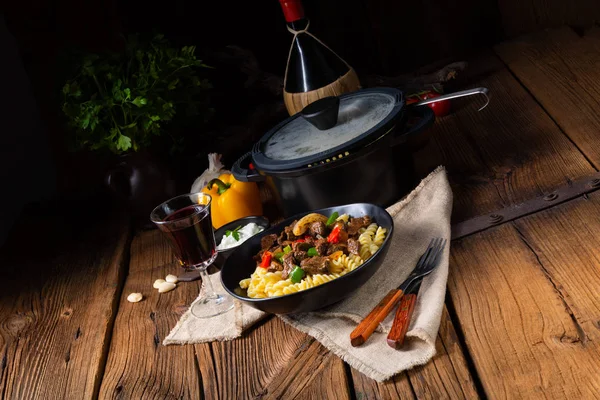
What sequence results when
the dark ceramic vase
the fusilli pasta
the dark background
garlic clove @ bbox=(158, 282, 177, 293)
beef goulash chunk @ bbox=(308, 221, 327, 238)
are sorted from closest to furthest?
the fusilli pasta, beef goulash chunk @ bbox=(308, 221, 327, 238), garlic clove @ bbox=(158, 282, 177, 293), the dark ceramic vase, the dark background

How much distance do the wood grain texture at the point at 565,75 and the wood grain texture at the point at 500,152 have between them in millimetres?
36

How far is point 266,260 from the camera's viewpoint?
1809 millimetres

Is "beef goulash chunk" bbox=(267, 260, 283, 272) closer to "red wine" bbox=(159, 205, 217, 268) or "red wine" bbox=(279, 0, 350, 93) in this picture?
"red wine" bbox=(159, 205, 217, 268)

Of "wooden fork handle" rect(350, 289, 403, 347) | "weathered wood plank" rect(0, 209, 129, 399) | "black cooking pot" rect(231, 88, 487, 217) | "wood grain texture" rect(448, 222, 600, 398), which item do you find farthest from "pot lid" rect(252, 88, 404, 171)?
"weathered wood plank" rect(0, 209, 129, 399)

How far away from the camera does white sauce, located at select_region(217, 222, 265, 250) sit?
2127 millimetres

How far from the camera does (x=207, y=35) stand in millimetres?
3309

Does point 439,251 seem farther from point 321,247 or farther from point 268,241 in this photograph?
point 268,241

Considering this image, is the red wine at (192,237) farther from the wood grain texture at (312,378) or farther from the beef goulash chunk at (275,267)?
the wood grain texture at (312,378)

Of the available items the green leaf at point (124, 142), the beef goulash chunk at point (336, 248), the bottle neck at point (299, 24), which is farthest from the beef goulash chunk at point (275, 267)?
the bottle neck at point (299, 24)

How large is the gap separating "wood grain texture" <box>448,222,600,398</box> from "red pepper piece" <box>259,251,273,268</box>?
0.42 m

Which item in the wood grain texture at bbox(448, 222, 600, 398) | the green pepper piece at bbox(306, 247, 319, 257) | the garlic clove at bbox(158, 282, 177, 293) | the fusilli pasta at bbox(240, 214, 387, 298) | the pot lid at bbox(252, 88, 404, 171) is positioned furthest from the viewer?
the garlic clove at bbox(158, 282, 177, 293)

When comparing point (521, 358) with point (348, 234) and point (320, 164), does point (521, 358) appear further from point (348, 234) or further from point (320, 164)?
point (320, 164)

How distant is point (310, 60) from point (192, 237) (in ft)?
3.37

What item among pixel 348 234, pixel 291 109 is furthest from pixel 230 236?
pixel 291 109
